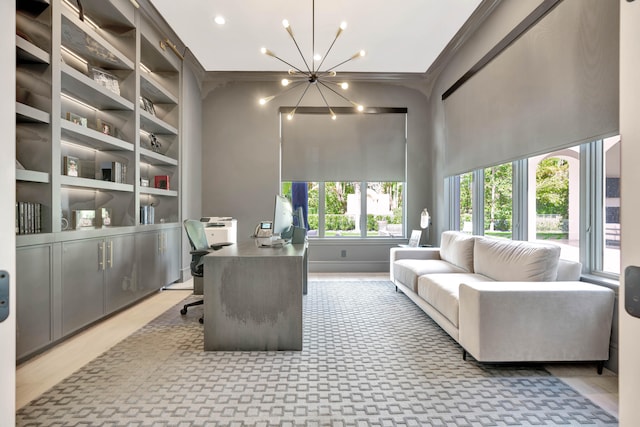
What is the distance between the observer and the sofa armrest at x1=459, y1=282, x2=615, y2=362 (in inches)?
92.1

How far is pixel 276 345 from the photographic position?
9.11ft

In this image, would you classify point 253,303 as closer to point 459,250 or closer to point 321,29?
point 459,250

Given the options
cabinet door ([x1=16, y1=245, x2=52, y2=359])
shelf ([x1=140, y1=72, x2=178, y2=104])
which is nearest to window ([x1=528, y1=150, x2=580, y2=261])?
cabinet door ([x1=16, y1=245, x2=52, y2=359])

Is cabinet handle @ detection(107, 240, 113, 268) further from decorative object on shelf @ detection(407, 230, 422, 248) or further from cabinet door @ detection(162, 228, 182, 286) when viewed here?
decorative object on shelf @ detection(407, 230, 422, 248)

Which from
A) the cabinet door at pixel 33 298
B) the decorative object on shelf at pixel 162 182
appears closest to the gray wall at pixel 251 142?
the decorative object on shelf at pixel 162 182

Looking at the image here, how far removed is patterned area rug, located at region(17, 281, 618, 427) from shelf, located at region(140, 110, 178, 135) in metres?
2.67

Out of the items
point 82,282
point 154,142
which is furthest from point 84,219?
point 154,142

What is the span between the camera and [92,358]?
2.63m

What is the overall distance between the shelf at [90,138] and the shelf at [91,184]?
41cm

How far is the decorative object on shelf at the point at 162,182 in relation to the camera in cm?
505

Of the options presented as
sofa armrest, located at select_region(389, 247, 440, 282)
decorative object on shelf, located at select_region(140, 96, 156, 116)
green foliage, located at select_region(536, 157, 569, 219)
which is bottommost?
sofa armrest, located at select_region(389, 247, 440, 282)

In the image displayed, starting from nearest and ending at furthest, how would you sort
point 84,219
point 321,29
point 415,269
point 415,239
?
point 84,219
point 415,269
point 321,29
point 415,239

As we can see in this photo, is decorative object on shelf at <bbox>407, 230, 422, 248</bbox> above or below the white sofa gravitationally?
above

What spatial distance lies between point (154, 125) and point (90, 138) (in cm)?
134
